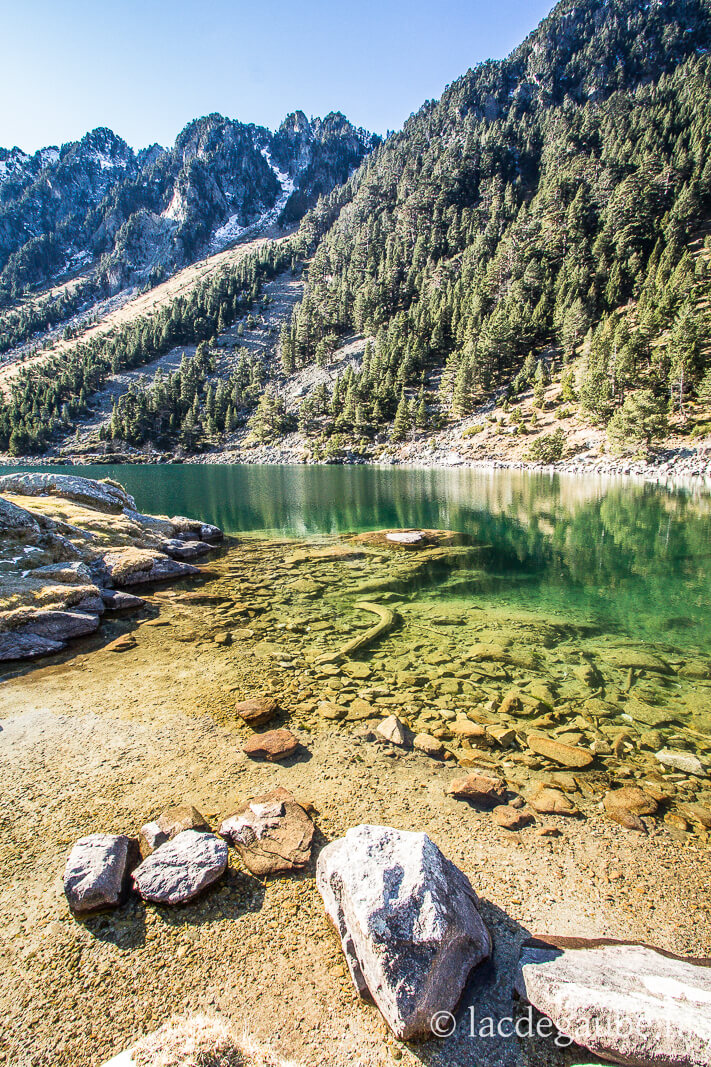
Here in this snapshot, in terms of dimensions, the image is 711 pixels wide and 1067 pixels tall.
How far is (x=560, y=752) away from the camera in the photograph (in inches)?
295

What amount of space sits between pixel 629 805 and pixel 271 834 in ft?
16.5

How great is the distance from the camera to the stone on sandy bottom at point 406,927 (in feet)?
11.6

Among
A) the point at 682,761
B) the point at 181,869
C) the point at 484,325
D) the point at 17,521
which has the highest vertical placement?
the point at 484,325

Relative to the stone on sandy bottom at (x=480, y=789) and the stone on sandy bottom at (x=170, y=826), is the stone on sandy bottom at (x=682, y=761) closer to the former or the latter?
the stone on sandy bottom at (x=480, y=789)

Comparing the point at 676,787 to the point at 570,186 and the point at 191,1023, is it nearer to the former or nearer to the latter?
the point at 191,1023

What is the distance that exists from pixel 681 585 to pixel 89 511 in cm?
2766

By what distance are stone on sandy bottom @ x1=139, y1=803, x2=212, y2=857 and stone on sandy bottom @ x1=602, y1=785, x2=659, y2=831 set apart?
5.55 m

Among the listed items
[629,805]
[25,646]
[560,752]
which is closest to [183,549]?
[25,646]

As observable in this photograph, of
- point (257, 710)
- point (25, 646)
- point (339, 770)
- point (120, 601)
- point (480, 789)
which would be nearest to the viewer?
point (480, 789)

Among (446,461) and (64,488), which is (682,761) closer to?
(64,488)

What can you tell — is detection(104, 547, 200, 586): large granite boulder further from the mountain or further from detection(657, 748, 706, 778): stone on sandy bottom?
the mountain

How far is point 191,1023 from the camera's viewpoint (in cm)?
367

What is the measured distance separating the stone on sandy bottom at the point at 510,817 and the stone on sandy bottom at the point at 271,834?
2.54 m

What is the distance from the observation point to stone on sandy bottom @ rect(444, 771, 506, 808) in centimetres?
641
